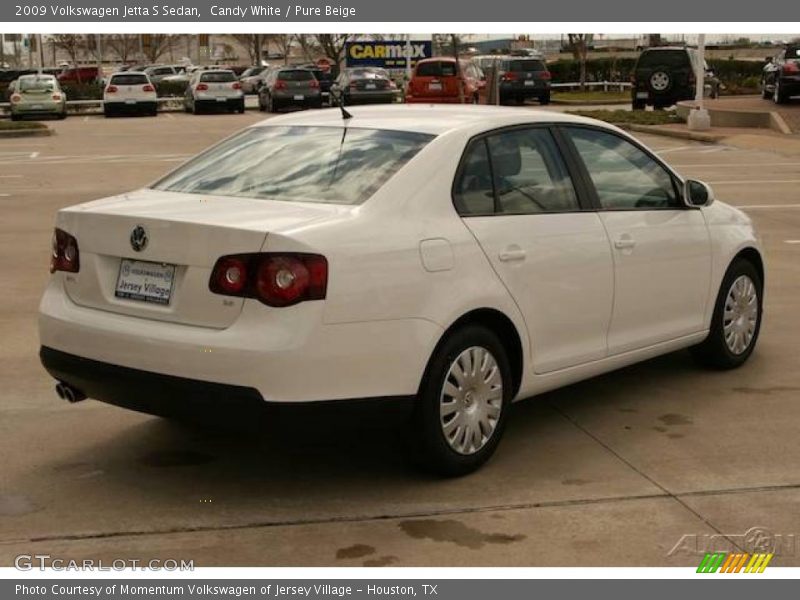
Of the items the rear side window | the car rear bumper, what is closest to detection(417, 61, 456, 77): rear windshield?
the rear side window

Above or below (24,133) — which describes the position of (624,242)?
above

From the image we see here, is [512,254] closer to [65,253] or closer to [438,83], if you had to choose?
[65,253]

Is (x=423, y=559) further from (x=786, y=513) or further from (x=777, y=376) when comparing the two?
(x=777, y=376)

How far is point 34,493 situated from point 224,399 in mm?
1047

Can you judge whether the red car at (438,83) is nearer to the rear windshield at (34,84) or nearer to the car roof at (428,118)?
the rear windshield at (34,84)

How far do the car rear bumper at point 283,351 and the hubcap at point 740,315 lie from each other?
267 cm

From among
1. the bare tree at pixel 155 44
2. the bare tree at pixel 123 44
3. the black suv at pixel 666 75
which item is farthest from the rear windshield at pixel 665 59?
the bare tree at pixel 123 44

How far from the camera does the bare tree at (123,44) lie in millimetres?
104938

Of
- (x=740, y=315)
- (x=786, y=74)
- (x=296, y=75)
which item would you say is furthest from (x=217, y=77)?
(x=740, y=315)

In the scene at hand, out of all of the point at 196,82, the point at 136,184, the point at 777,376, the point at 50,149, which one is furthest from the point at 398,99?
the point at 777,376

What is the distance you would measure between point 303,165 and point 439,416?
1324 mm

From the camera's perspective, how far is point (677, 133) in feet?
85.3

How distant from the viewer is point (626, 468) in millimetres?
5391

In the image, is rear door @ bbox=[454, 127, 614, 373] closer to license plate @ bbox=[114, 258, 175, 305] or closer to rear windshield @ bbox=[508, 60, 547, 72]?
license plate @ bbox=[114, 258, 175, 305]
